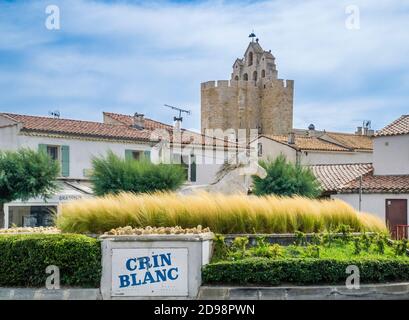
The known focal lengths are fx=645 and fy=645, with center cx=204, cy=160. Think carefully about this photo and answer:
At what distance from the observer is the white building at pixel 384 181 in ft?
102

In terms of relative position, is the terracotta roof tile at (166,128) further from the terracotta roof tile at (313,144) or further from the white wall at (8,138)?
the white wall at (8,138)

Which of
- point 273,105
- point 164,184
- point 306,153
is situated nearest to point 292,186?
point 164,184

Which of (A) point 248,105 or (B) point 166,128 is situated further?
(A) point 248,105

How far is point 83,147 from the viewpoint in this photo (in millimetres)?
33938

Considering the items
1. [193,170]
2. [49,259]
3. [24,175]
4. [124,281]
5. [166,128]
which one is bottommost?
[124,281]

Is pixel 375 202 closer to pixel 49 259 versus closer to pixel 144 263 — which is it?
pixel 144 263

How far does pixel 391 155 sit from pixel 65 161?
1694 centimetres

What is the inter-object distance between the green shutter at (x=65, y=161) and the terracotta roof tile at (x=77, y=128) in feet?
2.87

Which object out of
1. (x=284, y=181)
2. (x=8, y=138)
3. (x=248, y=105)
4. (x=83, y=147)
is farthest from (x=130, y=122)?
(x=248, y=105)

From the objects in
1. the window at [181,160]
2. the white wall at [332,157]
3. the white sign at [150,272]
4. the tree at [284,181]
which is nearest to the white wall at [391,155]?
the tree at [284,181]

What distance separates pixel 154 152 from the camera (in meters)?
36.8

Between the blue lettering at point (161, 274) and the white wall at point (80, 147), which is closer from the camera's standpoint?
the blue lettering at point (161, 274)

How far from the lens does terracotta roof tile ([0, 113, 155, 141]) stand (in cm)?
3234
